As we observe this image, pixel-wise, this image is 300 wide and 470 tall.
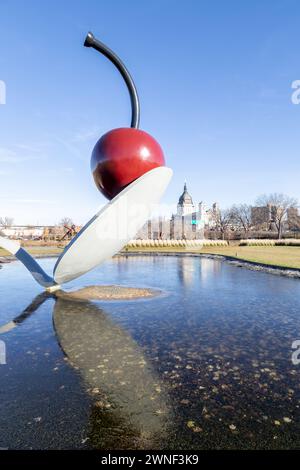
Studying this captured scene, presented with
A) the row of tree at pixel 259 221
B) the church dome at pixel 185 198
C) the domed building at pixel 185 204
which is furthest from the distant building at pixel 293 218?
the church dome at pixel 185 198

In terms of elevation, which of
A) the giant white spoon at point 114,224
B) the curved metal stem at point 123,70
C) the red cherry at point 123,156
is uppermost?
the curved metal stem at point 123,70

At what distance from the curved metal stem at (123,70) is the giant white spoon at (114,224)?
6.90ft

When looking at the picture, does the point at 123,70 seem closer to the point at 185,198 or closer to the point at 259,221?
the point at 259,221

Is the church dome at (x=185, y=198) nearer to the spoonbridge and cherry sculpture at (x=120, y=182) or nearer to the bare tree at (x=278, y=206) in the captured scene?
the bare tree at (x=278, y=206)

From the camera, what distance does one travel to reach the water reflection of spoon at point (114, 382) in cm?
360

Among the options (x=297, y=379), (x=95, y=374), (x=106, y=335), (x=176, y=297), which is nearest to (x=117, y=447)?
(x=95, y=374)

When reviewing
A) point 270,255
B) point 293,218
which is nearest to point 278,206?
point 293,218

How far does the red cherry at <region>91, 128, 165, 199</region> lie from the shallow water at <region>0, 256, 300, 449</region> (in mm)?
4157

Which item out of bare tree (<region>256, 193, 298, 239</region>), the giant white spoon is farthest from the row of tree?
Result: the giant white spoon

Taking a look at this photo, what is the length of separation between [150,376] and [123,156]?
6380mm

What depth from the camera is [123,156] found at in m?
9.43

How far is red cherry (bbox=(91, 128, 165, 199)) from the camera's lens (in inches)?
371

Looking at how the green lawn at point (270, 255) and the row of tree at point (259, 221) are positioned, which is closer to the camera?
the green lawn at point (270, 255)

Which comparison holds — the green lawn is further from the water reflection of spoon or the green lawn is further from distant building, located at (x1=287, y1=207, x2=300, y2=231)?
distant building, located at (x1=287, y1=207, x2=300, y2=231)
